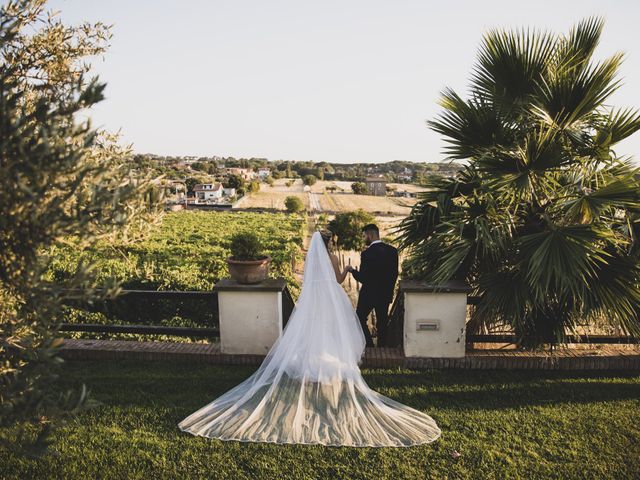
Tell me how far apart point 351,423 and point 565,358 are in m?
2.94

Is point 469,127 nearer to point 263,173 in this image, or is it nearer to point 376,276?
point 376,276

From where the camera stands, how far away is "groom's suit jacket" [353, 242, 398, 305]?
6488 millimetres

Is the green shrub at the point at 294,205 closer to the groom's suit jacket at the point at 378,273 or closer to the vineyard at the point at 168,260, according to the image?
the vineyard at the point at 168,260

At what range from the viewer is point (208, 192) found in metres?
104

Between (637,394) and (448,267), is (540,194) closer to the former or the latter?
(448,267)

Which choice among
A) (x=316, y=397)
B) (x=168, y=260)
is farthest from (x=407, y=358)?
(x=168, y=260)

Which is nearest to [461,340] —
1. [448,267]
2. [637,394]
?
[448,267]

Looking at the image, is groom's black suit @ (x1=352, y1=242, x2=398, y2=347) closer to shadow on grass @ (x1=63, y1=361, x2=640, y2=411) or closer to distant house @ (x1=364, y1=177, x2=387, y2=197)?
shadow on grass @ (x1=63, y1=361, x2=640, y2=411)

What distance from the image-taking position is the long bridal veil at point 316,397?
4.24 metres

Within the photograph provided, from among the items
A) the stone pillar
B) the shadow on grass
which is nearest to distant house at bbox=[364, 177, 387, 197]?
the stone pillar

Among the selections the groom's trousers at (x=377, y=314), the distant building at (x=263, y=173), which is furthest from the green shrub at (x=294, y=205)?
the distant building at (x=263, y=173)

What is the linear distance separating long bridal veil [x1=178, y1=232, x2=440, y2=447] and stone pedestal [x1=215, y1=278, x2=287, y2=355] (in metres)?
0.30

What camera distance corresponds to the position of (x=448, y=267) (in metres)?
5.38

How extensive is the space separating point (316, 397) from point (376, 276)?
2.16 m
